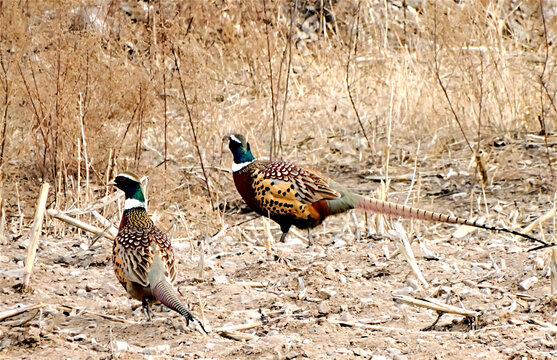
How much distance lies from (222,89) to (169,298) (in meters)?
7.64

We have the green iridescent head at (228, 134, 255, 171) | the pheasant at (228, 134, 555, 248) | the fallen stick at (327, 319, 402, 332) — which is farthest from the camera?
the green iridescent head at (228, 134, 255, 171)

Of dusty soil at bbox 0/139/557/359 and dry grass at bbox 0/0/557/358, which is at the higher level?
dry grass at bbox 0/0/557/358

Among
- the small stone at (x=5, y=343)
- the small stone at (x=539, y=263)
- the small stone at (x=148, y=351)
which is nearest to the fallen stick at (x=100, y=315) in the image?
the small stone at (x=148, y=351)

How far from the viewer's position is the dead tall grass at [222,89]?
732 cm

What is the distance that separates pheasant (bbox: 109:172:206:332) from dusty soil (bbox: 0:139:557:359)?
15 cm

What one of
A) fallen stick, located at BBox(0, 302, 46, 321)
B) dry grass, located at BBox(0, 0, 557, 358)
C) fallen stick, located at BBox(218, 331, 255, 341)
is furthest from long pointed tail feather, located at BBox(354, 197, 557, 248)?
fallen stick, located at BBox(0, 302, 46, 321)

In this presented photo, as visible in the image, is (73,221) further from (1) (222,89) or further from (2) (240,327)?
(1) (222,89)

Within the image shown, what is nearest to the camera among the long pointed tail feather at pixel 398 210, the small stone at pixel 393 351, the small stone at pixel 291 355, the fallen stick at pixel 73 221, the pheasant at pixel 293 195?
the small stone at pixel 291 355

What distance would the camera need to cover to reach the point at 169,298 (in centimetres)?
389

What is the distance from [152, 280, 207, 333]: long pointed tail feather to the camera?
376 cm

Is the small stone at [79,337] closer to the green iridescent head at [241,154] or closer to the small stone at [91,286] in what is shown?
the small stone at [91,286]

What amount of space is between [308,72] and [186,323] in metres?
7.84

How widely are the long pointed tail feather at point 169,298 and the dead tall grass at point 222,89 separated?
9.29 ft

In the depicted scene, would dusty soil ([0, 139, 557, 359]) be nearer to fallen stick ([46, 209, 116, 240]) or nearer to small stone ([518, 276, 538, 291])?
small stone ([518, 276, 538, 291])
